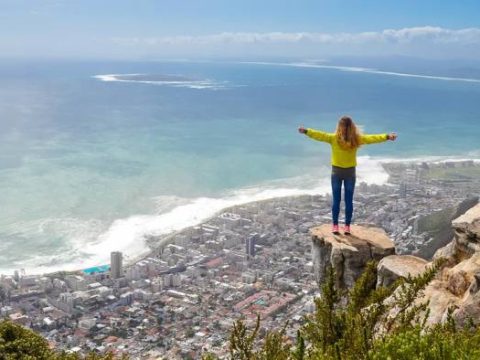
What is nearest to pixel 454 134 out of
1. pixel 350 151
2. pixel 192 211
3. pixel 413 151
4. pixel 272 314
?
pixel 413 151

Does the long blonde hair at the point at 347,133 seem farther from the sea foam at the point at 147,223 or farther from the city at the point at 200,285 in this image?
the sea foam at the point at 147,223

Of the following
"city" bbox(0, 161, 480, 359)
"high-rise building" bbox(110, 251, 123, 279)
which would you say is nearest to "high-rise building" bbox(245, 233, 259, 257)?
"city" bbox(0, 161, 480, 359)

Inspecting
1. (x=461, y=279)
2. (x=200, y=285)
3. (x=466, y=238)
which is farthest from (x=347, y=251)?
(x=200, y=285)

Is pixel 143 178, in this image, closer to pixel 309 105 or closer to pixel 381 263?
pixel 381 263

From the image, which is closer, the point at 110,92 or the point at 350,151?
the point at 350,151

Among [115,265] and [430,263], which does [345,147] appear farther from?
[115,265]

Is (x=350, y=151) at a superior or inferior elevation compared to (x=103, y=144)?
superior

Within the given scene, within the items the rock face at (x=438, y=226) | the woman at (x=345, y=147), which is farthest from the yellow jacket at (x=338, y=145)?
the rock face at (x=438, y=226)
